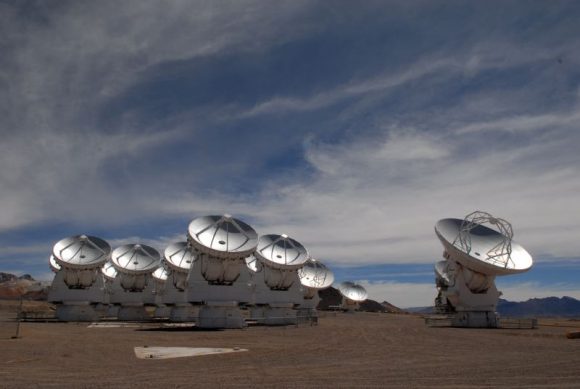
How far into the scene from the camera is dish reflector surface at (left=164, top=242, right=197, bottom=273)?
66312 mm

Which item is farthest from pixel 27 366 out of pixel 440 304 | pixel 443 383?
pixel 440 304

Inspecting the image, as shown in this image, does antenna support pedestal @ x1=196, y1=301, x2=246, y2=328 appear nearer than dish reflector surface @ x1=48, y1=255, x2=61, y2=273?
Yes

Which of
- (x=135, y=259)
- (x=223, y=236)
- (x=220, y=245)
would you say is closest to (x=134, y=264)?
(x=135, y=259)

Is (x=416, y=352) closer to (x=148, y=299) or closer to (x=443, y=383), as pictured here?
(x=443, y=383)

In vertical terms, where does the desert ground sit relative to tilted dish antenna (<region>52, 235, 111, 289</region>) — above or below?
below

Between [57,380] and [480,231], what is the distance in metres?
42.7

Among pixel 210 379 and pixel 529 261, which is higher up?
pixel 529 261

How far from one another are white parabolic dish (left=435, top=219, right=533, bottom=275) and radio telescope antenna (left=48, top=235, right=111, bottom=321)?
1511 inches

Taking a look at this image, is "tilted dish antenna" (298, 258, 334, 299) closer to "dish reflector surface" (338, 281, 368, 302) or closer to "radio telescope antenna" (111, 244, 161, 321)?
"radio telescope antenna" (111, 244, 161, 321)


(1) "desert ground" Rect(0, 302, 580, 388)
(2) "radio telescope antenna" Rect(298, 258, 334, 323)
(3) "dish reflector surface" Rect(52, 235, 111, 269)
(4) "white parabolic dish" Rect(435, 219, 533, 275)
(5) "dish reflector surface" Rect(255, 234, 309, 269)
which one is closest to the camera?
(1) "desert ground" Rect(0, 302, 580, 388)

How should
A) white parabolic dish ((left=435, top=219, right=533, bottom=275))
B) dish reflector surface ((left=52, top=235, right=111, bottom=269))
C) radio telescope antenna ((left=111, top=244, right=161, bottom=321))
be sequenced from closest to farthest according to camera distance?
1. white parabolic dish ((left=435, top=219, right=533, bottom=275))
2. dish reflector surface ((left=52, top=235, right=111, bottom=269))
3. radio telescope antenna ((left=111, top=244, right=161, bottom=321))

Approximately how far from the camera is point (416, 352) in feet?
78.5

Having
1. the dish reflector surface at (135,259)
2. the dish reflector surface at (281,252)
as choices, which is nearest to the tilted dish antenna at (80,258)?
the dish reflector surface at (135,259)

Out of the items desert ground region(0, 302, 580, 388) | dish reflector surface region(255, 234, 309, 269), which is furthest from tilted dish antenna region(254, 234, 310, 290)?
desert ground region(0, 302, 580, 388)
